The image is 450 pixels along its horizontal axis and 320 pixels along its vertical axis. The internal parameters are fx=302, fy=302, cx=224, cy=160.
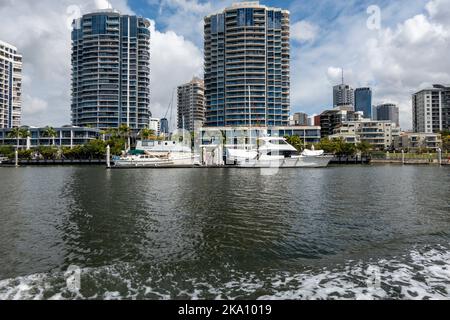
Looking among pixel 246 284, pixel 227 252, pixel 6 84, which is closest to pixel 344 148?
pixel 227 252

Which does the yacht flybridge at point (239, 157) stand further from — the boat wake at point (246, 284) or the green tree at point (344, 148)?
the boat wake at point (246, 284)

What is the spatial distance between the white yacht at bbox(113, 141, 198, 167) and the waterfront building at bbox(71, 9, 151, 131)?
93.5 metres

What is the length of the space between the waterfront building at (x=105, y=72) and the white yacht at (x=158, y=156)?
93499 millimetres

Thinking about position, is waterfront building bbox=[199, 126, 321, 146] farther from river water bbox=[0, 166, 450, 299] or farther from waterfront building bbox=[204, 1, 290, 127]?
river water bbox=[0, 166, 450, 299]

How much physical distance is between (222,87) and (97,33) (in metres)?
91.4

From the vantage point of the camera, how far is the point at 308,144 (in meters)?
141

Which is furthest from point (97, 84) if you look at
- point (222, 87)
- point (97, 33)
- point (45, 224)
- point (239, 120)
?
point (45, 224)

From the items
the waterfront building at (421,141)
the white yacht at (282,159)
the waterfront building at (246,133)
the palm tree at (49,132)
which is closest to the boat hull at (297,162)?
the white yacht at (282,159)

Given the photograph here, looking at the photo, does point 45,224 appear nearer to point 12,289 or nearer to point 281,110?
point 12,289

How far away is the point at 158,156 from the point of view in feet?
323

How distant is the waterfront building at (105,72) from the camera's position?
19038cm

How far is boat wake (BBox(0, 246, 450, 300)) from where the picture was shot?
9.27 m

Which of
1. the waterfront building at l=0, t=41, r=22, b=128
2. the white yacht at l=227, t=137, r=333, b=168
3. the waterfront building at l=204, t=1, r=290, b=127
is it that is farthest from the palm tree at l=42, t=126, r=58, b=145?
the white yacht at l=227, t=137, r=333, b=168

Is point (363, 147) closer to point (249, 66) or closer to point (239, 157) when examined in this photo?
point (239, 157)
